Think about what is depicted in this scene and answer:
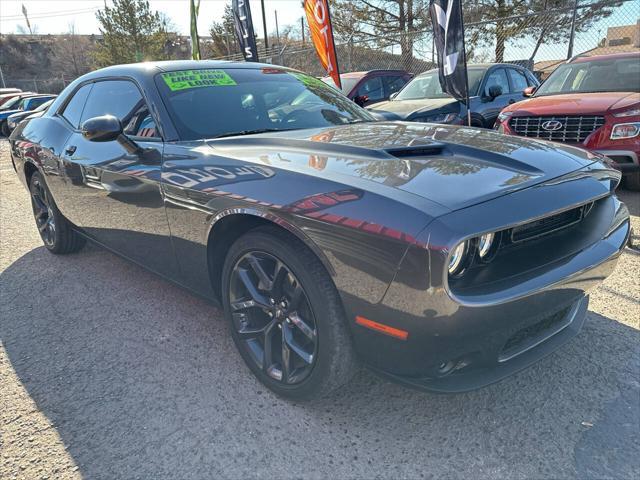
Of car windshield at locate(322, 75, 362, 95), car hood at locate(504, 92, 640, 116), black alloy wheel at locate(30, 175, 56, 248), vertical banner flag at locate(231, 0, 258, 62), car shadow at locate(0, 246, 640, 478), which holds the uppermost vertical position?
vertical banner flag at locate(231, 0, 258, 62)

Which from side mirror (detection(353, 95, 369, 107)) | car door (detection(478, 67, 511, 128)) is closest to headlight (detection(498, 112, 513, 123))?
car door (detection(478, 67, 511, 128))

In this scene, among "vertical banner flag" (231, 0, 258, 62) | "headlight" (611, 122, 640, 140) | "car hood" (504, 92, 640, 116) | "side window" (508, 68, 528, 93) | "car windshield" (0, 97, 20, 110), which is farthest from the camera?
"car windshield" (0, 97, 20, 110)

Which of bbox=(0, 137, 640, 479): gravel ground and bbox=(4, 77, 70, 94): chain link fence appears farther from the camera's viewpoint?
bbox=(4, 77, 70, 94): chain link fence

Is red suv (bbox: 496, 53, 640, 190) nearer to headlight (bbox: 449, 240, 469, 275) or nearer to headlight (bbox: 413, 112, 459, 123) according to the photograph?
headlight (bbox: 413, 112, 459, 123)

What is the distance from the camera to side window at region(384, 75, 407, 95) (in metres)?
9.61

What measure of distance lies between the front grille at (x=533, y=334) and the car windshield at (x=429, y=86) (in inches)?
227

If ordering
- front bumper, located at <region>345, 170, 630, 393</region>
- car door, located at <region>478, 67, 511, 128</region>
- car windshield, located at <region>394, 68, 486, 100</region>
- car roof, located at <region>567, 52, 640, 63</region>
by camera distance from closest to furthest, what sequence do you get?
1. front bumper, located at <region>345, 170, 630, 393</region>
2. car roof, located at <region>567, 52, 640, 63</region>
3. car door, located at <region>478, 67, 511, 128</region>
4. car windshield, located at <region>394, 68, 486, 100</region>

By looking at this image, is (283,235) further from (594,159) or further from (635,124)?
(635,124)

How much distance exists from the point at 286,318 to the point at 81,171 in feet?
6.57

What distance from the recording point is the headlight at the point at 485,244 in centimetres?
168

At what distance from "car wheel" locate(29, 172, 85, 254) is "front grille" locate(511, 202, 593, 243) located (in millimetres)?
3367

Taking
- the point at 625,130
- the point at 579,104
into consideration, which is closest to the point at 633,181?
the point at 625,130

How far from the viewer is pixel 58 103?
156 inches

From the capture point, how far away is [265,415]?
Result: 2.10 metres
